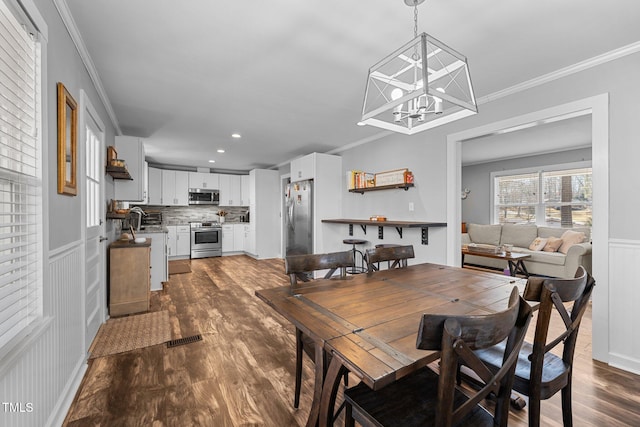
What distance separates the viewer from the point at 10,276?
1.15 m

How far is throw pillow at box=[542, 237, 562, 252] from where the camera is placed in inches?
192

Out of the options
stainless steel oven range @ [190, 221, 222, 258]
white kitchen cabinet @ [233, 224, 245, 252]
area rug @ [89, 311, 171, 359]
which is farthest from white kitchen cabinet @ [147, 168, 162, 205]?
area rug @ [89, 311, 171, 359]

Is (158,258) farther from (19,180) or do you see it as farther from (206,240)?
(19,180)

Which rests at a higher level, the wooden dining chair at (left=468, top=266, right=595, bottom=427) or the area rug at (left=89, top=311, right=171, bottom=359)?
the wooden dining chair at (left=468, top=266, right=595, bottom=427)

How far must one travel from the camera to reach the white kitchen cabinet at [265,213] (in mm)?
6828

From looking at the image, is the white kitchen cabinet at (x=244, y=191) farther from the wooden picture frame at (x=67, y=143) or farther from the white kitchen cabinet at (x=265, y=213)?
the wooden picture frame at (x=67, y=143)

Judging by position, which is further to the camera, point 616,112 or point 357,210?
point 357,210

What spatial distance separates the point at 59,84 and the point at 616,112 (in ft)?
12.4

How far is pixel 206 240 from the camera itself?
689 cm

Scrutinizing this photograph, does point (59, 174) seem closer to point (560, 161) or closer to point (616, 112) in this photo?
point (616, 112)

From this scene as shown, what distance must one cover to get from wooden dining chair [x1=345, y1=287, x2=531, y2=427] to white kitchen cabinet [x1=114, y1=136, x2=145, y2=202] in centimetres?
394

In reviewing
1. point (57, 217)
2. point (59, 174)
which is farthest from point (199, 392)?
point (59, 174)

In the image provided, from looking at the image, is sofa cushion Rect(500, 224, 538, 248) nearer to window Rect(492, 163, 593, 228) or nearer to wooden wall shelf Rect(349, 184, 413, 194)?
window Rect(492, 163, 593, 228)

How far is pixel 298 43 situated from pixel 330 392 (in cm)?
213
